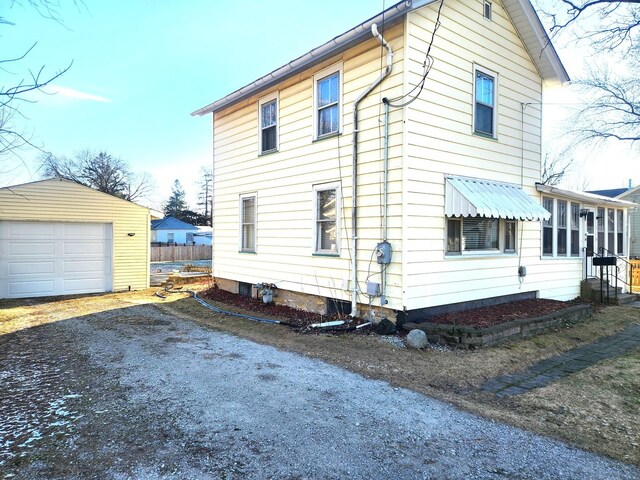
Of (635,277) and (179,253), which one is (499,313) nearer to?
(635,277)

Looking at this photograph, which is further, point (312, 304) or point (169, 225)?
point (169, 225)

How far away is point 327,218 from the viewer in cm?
862

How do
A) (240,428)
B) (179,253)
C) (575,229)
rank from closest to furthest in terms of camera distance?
1. (240,428)
2. (575,229)
3. (179,253)

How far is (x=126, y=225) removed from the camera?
13.8 meters

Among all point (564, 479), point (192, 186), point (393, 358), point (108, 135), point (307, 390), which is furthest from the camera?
point (192, 186)

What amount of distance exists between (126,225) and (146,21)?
9.12 metres

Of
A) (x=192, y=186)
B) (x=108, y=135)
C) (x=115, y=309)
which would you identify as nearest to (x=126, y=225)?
(x=115, y=309)

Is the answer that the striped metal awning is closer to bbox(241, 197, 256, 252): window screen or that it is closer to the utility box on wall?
the utility box on wall

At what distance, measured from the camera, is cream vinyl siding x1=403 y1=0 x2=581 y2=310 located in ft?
23.2

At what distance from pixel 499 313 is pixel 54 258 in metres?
12.9

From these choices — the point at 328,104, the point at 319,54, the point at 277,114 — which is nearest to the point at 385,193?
the point at 328,104

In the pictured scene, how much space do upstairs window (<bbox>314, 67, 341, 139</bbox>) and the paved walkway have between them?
5.56 metres

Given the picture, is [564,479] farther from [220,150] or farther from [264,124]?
[220,150]

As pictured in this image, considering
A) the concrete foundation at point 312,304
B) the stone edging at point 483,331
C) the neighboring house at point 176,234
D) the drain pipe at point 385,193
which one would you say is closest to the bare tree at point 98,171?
the neighboring house at point 176,234
